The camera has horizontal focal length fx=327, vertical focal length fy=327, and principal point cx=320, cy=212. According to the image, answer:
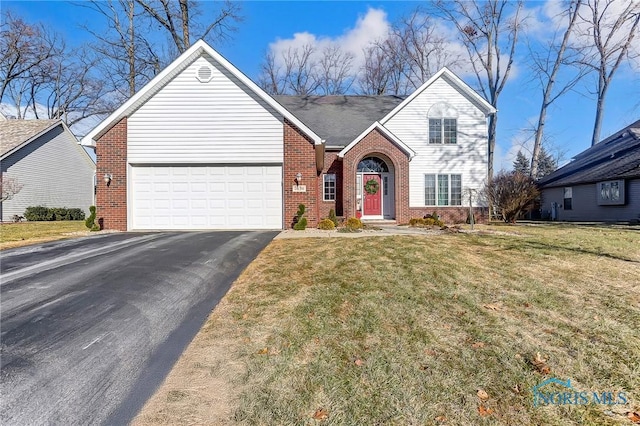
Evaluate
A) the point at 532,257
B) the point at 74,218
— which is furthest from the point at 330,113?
the point at 74,218

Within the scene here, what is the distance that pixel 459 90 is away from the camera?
16688mm

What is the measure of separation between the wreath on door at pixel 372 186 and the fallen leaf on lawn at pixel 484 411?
1404 cm

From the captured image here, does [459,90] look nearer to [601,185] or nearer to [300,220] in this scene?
[601,185]

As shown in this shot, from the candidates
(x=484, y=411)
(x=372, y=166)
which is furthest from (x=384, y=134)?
(x=484, y=411)

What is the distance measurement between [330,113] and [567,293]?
15975 mm

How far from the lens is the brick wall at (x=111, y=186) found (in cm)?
1141

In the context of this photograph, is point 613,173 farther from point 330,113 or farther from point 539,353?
point 539,353

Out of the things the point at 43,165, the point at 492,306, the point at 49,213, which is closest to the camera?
the point at 492,306

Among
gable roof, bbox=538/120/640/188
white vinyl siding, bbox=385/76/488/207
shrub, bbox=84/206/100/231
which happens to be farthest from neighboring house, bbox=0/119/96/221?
gable roof, bbox=538/120/640/188

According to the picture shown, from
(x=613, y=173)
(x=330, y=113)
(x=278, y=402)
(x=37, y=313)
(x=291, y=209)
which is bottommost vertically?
(x=278, y=402)

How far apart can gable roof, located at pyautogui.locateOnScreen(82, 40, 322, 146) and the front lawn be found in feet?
25.4

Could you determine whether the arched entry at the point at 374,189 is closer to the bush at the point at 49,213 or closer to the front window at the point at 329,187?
the front window at the point at 329,187

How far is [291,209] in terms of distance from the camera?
39.0 feet

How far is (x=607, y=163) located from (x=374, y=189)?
16.5m
